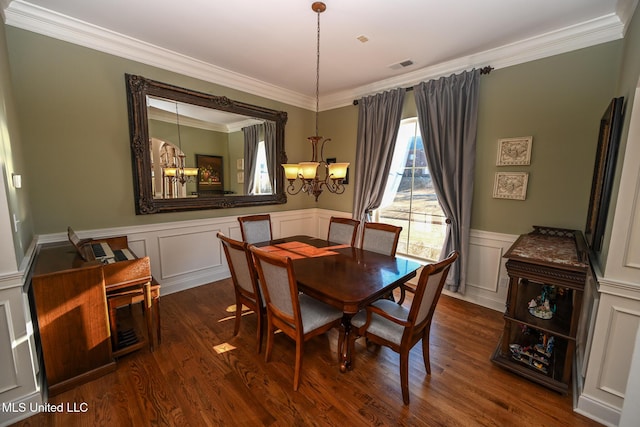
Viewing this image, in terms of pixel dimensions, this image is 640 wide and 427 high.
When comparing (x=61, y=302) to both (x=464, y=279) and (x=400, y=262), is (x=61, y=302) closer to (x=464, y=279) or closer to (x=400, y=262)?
(x=400, y=262)

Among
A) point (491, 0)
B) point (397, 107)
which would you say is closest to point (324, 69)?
point (397, 107)

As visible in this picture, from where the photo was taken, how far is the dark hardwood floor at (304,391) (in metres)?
1.60

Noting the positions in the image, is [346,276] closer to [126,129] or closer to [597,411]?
[597,411]

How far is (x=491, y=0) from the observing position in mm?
1953

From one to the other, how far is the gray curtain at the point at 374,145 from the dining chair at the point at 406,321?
2.06 metres

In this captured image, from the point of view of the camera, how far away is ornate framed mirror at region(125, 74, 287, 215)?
2.86 m

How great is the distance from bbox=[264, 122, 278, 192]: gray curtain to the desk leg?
2.66 m

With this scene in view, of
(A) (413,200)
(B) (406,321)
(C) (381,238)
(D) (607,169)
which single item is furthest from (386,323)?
(A) (413,200)

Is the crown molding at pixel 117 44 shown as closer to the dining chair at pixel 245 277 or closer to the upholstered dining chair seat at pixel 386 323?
the dining chair at pixel 245 277

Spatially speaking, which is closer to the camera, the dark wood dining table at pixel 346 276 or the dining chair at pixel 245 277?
the dark wood dining table at pixel 346 276

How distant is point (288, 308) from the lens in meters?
1.78

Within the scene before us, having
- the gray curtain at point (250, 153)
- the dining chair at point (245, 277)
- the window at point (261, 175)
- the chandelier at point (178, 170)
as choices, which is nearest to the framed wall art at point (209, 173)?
the chandelier at point (178, 170)

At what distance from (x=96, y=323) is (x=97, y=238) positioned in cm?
119

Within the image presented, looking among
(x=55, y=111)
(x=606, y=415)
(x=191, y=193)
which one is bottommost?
(x=606, y=415)
